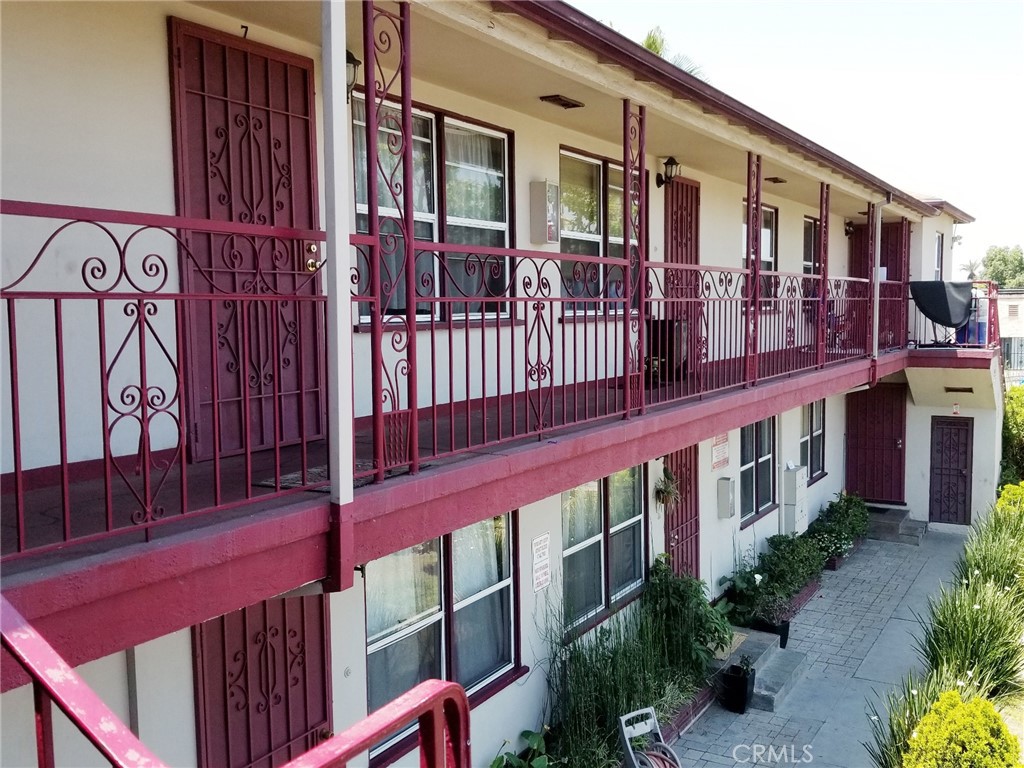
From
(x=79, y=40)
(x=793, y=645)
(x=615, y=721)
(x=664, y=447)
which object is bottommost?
(x=793, y=645)

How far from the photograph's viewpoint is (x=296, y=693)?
4895mm

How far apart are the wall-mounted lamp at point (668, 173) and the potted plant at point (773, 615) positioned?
215 inches

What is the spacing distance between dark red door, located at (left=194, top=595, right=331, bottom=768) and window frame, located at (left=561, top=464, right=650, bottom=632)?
9.94 ft

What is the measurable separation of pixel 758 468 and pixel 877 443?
18.2 feet

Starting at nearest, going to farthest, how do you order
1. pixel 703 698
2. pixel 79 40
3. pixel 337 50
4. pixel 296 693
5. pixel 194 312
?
1. pixel 337 50
2. pixel 79 40
3. pixel 194 312
4. pixel 296 693
5. pixel 703 698

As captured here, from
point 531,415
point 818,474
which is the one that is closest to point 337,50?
point 531,415

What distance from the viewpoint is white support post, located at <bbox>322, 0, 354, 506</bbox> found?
337 cm

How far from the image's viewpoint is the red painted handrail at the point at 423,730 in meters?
1.31

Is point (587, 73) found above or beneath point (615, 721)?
above

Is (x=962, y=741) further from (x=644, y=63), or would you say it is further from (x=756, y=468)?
(x=756, y=468)

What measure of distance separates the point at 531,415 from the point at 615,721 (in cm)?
282

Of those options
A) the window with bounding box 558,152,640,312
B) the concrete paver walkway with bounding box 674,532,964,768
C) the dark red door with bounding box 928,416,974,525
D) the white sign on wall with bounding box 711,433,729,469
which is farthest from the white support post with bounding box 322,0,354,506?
the dark red door with bounding box 928,416,974,525

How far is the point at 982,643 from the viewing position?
319 inches

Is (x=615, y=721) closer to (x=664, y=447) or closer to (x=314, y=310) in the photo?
(x=664, y=447)
